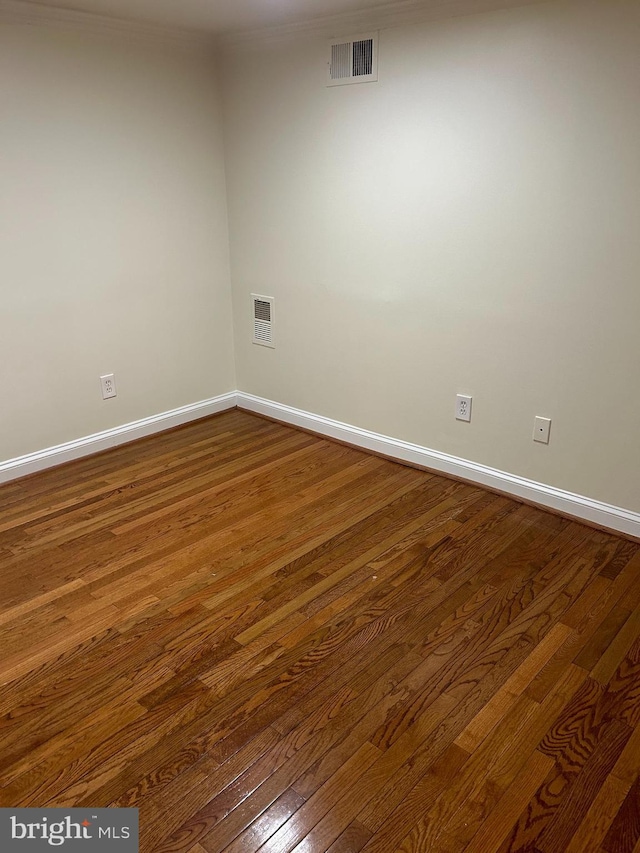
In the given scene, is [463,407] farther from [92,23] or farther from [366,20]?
[92,23]

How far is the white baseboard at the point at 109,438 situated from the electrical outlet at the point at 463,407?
1702 mm

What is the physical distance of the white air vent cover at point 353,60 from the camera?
2963 millimetres

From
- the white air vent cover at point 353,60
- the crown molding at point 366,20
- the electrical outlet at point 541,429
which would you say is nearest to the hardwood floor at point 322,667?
the electrical outlet at point 541,429

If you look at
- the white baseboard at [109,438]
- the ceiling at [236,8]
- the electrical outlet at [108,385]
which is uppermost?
the ceiling at [236,8]

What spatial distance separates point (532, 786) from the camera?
160 cm

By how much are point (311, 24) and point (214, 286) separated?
152cm

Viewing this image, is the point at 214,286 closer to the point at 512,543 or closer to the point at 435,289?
the point at 435,289

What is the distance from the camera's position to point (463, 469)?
320 centimetres

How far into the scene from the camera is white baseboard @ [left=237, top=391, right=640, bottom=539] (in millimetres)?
2742

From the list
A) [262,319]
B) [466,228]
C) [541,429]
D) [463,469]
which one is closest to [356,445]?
[463,469]

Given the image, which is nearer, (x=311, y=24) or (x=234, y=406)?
(x=311, y=24)

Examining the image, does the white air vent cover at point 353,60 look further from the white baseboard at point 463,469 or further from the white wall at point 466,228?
the white baseboard at point 463,469

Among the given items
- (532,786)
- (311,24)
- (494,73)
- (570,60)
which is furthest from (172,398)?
(532,786)

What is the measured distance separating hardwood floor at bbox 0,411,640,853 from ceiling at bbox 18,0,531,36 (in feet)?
7.13
